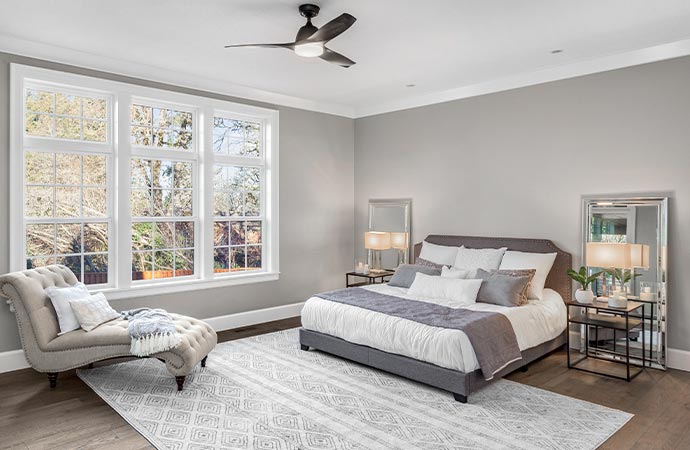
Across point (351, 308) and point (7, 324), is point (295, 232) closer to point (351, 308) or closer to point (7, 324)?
point (351, 308)

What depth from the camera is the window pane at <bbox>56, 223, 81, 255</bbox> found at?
4.66 meters

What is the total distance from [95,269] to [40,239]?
57 cm

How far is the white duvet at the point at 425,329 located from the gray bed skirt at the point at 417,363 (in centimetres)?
5

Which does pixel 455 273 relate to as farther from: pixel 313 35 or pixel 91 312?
pixel 91 312

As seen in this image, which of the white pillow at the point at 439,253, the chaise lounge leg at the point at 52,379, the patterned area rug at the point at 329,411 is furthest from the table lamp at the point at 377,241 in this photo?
the chaise lounge leg at the point at 52,379

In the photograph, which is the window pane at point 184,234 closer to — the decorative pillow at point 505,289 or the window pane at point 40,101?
the window pane at point 40,101

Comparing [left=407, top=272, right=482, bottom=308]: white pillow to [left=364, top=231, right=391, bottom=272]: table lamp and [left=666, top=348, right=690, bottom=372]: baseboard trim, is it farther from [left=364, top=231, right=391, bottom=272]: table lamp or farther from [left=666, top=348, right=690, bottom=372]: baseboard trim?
[left=666, top=348, right=690, bottom=372]: baseboard trim

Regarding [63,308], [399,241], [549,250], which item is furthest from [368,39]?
[63,308]

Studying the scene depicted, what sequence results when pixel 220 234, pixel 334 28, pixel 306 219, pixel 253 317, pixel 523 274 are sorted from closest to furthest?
pixel 334 28, pixel 523 274, pixel 220 234, pixel 253 317, pixel 306 219

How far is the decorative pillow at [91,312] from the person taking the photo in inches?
153

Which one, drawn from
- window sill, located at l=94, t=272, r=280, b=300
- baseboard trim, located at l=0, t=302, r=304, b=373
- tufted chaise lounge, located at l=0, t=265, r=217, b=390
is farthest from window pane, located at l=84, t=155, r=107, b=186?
baseboard trim, located at l=0, t=302, r=304, b=373

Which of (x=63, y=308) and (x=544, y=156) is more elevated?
(x=544, y=156)

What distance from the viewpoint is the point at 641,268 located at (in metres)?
4.43

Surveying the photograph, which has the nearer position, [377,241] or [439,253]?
[439,253]
